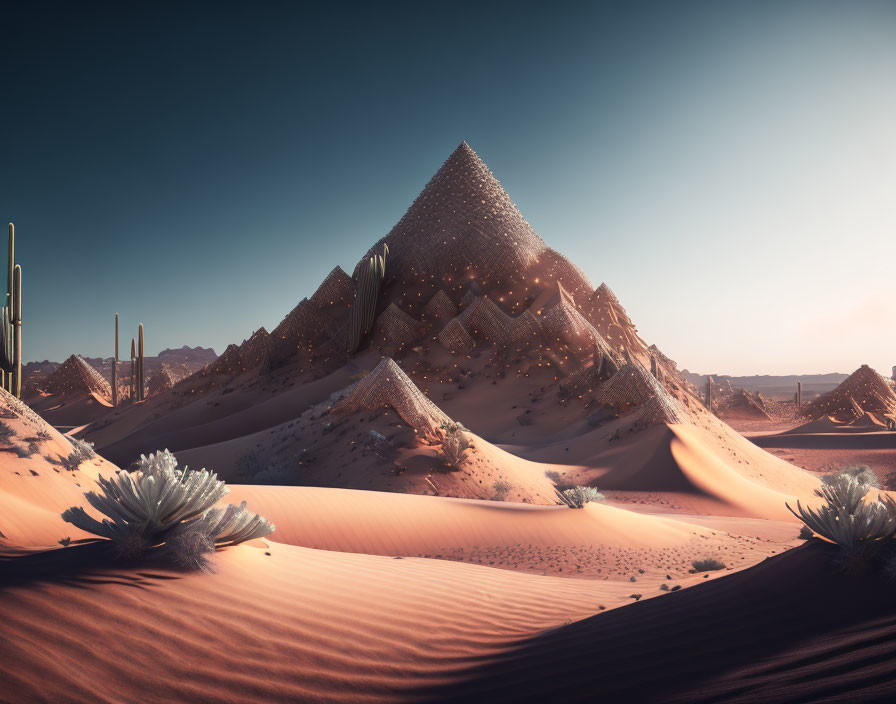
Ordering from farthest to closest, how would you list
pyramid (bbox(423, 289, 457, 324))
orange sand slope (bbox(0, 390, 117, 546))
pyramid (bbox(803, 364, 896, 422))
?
pyramid (bbox(803, 364, 896, 422))
pyramid (bbox(423, 289, 457, 324))
orange sand slope (bbox(0, 390, 117, 546))

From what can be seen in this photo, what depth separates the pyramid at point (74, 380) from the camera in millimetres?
46188

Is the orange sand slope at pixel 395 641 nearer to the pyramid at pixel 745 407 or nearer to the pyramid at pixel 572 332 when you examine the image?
the pyramid at pixel 572 332

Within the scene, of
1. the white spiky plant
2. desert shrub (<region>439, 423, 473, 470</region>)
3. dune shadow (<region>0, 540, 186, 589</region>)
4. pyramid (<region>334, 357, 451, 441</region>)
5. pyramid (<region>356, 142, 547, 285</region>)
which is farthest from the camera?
pyramid (<region>356, 142, 547, 285</region>)

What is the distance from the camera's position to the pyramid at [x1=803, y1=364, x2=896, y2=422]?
133 ft

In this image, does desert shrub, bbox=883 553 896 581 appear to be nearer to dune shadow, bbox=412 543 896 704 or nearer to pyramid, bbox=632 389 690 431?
dune shadow, bbox=412 543 896 704

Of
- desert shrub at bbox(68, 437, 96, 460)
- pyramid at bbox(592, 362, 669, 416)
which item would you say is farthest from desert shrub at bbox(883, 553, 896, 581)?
pyramid at bbox(592, 362, 669, 416)

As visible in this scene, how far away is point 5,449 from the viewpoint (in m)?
6.08

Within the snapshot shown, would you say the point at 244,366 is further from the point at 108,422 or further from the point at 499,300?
the point at 499,300

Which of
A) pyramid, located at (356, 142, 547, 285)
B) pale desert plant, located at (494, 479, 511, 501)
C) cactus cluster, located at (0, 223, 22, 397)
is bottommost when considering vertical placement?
pale desert plant, located at (494, 479, 511, 501)

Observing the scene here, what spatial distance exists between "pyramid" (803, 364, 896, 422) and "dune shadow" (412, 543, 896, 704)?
4600 centimetres

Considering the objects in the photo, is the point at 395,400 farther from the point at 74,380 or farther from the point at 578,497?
the point at 74,380

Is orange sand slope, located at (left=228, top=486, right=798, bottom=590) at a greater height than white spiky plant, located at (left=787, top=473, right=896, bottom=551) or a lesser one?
lesser

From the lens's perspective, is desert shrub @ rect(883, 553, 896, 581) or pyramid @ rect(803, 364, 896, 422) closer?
desert shrub @ rect(883, 553, 896, 581)

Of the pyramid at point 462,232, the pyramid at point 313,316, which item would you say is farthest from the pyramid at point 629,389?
the pyramid at point 313,316
